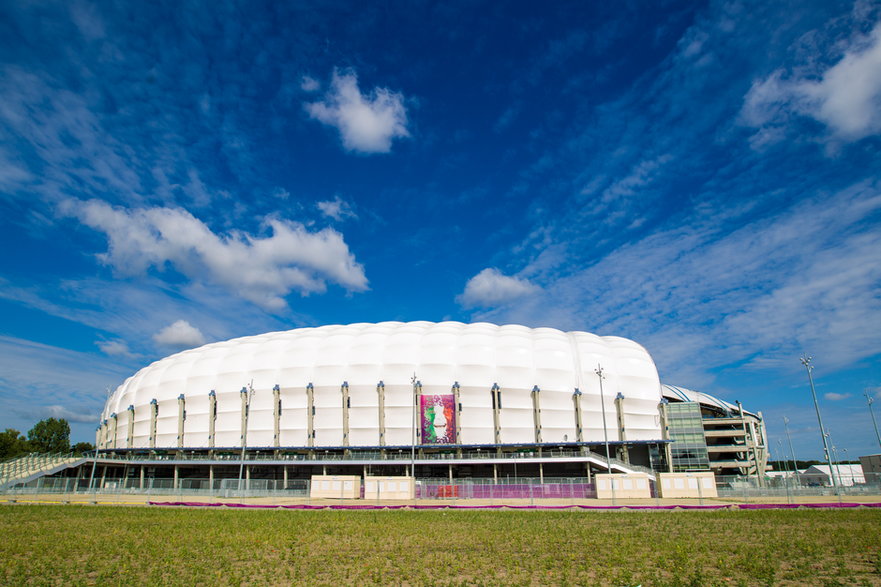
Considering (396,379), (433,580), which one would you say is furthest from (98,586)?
(396,379)

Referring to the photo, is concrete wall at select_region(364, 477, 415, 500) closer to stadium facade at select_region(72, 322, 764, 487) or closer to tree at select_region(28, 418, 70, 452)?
stadium facade at select_region(72, 322, 764, 487)

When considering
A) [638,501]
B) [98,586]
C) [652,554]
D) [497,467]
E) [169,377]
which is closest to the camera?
[98,586]

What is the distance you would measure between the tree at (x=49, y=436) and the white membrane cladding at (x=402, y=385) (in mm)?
77908

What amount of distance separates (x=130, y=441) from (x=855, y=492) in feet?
321

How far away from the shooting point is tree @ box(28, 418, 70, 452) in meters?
141

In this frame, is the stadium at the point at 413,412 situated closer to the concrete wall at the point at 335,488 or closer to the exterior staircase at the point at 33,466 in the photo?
the exterior staircase at the point at 33,466

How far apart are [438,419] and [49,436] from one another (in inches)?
4915

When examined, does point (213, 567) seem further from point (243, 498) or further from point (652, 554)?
point (243, 498)

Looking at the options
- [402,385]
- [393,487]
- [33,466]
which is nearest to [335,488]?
[393,487]

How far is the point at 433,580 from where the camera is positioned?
15.8 metres

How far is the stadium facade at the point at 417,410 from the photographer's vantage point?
74.1 m

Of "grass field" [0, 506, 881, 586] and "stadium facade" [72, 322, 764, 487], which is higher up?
"stadium facade" [72, 322, 764, 487]

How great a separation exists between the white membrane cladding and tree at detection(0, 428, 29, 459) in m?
69.8

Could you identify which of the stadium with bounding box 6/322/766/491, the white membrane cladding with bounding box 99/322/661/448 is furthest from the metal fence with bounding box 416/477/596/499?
the white membrane cladding with bounding box 99/322/661/448
